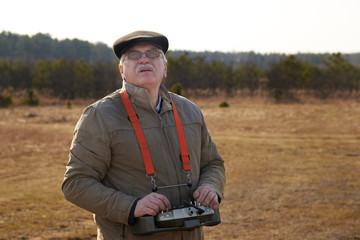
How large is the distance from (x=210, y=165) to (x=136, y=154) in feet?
1.70

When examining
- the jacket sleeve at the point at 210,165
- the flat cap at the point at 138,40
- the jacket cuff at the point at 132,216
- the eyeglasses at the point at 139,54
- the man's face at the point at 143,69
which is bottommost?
the jacket cuff at the point at 132,216

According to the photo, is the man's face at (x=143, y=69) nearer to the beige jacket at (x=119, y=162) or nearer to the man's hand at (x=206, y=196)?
the beige jacket at (x=119, y=162)

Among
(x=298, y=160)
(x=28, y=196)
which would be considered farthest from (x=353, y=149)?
(x=28, y=196)

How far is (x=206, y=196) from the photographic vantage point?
1.99m

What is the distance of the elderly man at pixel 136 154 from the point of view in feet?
6.22

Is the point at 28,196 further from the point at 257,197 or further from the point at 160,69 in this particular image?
the point at 160,69

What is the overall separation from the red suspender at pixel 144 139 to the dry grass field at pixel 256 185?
3.39 meters

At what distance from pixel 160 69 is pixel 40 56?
46667 millimetres

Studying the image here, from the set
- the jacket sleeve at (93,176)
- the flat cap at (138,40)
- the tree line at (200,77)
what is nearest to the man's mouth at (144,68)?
the flat cap at (138,40)

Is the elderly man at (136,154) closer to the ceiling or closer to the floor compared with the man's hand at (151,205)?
closer to the ceiling

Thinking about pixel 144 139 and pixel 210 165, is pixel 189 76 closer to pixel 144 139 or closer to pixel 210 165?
pixel 210 165

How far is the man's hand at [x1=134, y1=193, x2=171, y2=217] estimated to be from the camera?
1847 mm

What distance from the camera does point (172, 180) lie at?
6.62 feet

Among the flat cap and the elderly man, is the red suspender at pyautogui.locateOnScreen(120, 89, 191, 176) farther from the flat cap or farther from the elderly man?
the flat cap
